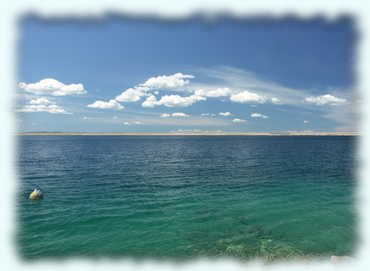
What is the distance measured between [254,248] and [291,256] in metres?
2.28

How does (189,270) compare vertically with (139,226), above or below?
above

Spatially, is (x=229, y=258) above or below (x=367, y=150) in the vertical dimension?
below

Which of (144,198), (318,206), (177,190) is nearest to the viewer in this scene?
(318,206)

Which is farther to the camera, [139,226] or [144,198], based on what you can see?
[144,198]

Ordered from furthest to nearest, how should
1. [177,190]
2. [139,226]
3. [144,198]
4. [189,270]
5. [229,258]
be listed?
[177,190], [144,198], [139,226], [229,258], [189,270]

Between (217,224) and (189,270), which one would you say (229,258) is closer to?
(217,224)

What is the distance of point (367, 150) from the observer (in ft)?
34.3

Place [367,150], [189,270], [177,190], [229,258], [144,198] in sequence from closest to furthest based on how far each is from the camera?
1. [189,270]
2. [367,150]
3. [229,258]
4. [144,198]
5. [177,190]

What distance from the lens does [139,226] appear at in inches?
769

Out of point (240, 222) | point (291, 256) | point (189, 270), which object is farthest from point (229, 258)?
point (189, 270)

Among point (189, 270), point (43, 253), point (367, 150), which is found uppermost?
point (367, 150)

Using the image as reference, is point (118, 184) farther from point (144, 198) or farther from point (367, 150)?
point (367, 150)

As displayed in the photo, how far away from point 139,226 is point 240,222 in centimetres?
847

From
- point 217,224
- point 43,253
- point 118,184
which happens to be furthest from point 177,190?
point 43,253
